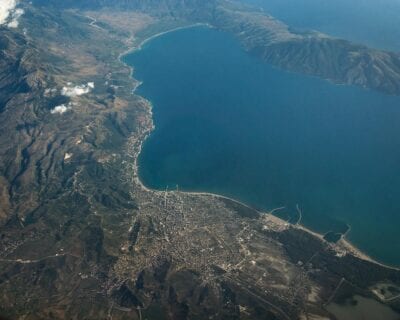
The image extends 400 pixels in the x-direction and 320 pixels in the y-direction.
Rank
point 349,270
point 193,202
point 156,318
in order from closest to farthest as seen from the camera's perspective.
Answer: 1. point 156,318
2. point 349,270
3. point 193,202

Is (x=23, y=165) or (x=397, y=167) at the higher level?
(x=397, y=167)

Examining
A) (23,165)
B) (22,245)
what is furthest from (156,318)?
(23,165)

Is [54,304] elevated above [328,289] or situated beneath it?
situated beneath

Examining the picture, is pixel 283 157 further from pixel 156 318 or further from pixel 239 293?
pixel 156 318

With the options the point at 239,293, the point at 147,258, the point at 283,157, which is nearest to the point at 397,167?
the point at 283,157

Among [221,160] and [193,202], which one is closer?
[193,202]

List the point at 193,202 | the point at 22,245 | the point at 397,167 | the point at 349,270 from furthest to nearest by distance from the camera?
1. the point at 397,167
2. the point at 193,202
3. the point at 22,245
4. the point at 349,270

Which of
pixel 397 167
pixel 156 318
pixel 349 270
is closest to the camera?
pixel 156 318

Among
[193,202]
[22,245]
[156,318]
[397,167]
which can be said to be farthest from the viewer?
[397,167]

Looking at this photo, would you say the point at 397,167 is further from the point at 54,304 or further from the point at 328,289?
the point at 54,304
